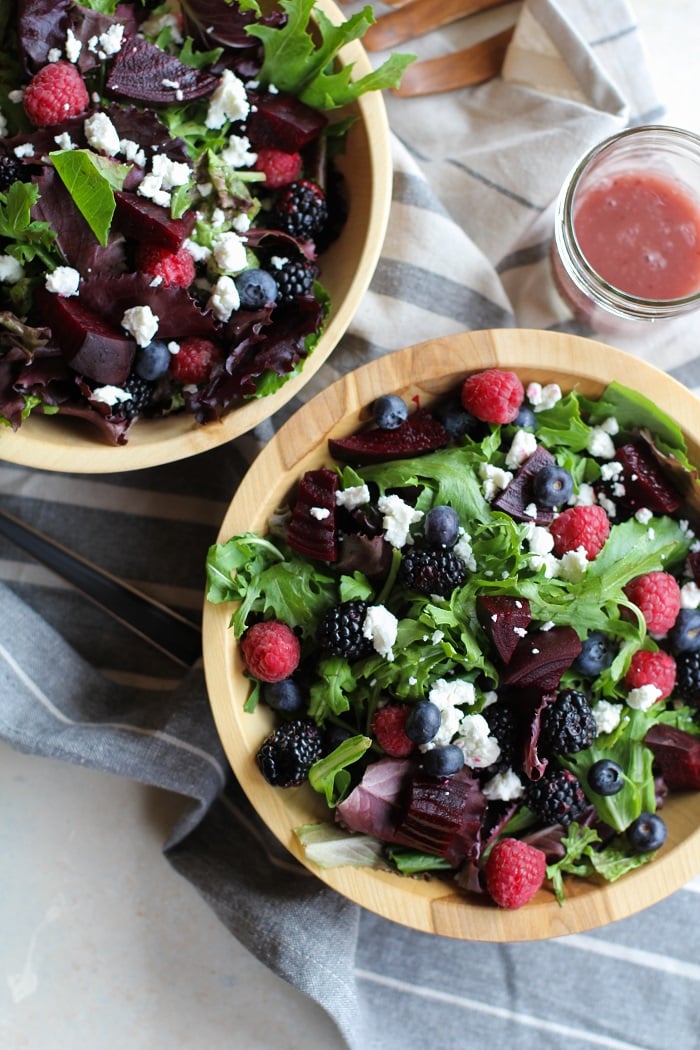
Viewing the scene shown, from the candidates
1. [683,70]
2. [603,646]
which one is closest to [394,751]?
[603,646]

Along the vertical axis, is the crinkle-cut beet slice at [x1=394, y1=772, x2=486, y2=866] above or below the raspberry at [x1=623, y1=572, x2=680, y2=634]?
below

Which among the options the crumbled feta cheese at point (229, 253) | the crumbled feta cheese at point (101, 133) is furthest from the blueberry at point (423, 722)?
the crumbled feta cheese at point (101, 133)

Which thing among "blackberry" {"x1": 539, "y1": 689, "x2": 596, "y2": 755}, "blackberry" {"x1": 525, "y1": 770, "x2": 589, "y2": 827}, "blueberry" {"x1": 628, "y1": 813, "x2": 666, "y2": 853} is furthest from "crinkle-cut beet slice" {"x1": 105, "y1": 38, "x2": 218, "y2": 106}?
"blueberry" {"x1": 628, "y1": 813, "x2": 666, "y2": 853}

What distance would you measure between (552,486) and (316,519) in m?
0.40

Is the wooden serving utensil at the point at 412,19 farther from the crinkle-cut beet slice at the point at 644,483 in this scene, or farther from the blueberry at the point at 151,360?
the crinkle-cut beet slice at the point at 644,483

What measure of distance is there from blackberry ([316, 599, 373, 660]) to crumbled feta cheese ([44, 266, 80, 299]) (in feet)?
2.24

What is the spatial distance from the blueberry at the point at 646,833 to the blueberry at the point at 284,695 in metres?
0.62

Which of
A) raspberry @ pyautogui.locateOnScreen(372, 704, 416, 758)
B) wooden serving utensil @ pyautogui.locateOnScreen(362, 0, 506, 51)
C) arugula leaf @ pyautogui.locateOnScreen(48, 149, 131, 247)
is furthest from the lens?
wooden serving utensil @ pyautogui.locateOnScreen(362, 0, 506, 51)

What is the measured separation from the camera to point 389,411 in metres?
1.64

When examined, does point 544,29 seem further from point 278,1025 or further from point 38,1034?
point 38,1034

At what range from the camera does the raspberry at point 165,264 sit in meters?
1.60

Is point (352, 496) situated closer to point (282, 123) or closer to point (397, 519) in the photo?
point (397, 519)

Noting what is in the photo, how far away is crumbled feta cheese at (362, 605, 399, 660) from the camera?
5.12 ft

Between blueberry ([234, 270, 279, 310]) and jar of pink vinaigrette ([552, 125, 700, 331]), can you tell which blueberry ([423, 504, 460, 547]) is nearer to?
blueberry ([234, 270, 279, 310])
